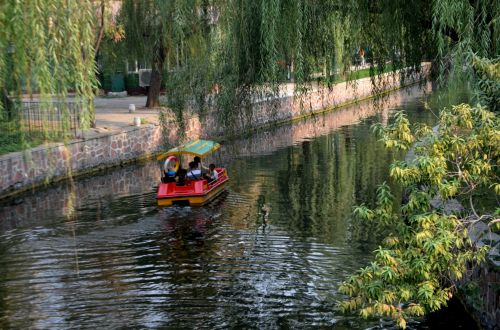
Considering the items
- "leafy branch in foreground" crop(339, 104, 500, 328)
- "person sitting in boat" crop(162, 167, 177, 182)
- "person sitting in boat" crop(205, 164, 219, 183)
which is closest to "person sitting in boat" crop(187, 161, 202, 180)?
"person sitting in boat" crop(205, 164, 219, 183)

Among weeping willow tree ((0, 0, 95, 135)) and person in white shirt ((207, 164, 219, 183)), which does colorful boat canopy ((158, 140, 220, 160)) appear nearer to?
person in white shirt ((207, 164, 219, 183))

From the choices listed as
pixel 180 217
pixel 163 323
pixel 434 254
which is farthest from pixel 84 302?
pixel 434 254

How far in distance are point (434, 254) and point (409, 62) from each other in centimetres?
427

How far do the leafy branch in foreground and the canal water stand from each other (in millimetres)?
3250

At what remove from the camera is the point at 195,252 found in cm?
1445

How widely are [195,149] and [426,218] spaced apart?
566 inches

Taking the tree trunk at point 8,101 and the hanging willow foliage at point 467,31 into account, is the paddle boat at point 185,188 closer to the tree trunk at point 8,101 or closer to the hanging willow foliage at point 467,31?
the tree trunk at point 8,101

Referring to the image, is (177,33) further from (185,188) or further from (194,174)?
(194,174)

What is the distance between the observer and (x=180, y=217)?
17.5 meters

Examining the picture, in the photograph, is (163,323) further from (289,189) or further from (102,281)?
(289,189)

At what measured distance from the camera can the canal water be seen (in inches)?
432

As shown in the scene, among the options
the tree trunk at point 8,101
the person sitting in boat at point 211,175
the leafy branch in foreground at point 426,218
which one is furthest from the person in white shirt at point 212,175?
the leafy branch in foreground at point 426,218

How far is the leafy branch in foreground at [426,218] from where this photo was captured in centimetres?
605

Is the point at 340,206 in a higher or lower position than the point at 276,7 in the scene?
lower
